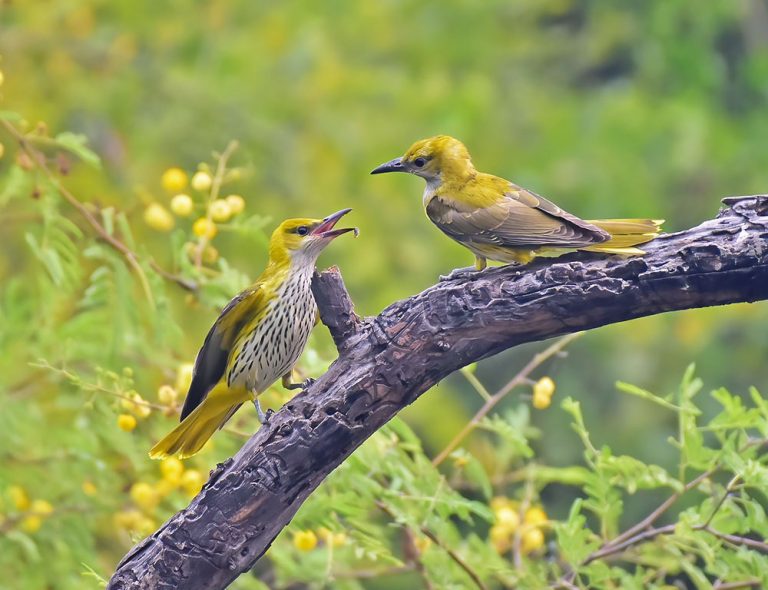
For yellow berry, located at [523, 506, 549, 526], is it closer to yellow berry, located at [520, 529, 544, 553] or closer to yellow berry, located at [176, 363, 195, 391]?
yellow berry, located at [520, 529, 544, 553]

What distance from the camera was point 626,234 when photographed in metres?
3.12

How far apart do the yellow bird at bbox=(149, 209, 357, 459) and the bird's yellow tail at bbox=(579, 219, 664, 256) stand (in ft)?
2.46

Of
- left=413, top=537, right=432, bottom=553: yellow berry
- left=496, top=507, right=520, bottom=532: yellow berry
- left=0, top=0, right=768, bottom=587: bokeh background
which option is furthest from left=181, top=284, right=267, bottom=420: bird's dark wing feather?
left=496, top=507, right=520, bottom=532: yellow berry

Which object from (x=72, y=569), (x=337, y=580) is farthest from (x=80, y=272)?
(x=337, y=580)

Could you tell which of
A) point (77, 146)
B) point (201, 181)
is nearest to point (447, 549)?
point (201, 181)

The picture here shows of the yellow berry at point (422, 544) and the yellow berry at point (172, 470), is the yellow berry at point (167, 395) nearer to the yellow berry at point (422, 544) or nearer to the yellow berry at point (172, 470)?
the yellow berry at point (172, 470)

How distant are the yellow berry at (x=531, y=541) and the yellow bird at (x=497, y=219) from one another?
43.1 inches

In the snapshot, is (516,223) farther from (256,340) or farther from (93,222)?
(93,222)

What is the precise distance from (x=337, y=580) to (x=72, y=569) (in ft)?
2.89

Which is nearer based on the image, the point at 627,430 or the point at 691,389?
the point at 691,389

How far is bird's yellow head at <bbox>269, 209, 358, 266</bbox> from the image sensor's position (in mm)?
3762

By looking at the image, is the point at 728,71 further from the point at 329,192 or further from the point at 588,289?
the point at 588,289

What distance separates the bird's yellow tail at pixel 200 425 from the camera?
3.55 meters

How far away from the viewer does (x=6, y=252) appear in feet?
20.7
